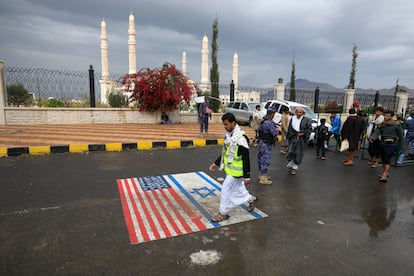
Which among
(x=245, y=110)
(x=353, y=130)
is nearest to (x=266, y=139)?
(x=353, y=130)

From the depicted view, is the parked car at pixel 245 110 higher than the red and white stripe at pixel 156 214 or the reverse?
higher

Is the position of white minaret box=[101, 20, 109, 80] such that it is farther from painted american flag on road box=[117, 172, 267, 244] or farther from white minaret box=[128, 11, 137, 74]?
painted american flag on road box=[117, 172, 267, 244]

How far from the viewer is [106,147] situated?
8531mm

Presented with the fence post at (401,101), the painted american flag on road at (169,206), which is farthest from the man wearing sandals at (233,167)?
the fence post at (401,101)

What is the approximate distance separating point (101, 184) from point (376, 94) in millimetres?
22541

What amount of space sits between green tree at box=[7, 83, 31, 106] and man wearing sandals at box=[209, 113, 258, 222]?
506 inches

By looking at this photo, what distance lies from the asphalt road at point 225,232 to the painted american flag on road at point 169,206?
150 millimetres

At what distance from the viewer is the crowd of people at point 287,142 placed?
3.69 meters

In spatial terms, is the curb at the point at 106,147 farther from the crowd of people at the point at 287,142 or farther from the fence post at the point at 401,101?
the fence post at the point at 401,101

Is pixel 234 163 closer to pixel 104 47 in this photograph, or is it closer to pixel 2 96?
pixel 2 96

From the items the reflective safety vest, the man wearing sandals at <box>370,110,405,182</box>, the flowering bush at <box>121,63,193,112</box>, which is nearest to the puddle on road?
the reflective safety vest

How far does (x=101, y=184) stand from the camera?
5.21 m

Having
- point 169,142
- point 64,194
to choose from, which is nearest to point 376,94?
point 169,142

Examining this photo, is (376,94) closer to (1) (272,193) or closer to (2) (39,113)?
(1) (272,193)
